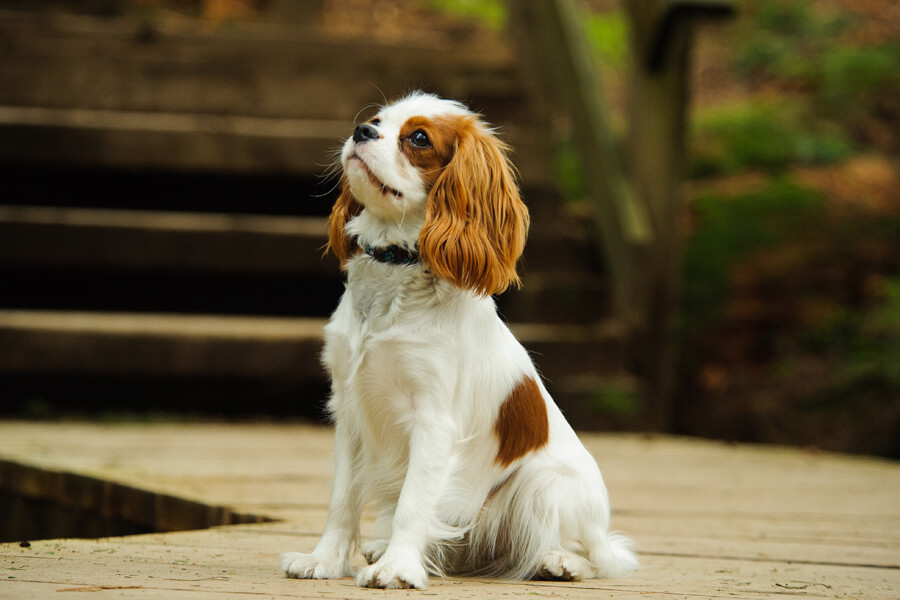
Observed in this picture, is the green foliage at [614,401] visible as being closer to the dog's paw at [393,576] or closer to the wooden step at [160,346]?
the wooden step at [160,346]

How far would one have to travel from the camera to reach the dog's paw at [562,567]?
245cm

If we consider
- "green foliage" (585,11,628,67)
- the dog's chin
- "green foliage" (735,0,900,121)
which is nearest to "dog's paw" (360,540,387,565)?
the dog's chin

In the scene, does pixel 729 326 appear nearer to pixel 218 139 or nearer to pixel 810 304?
pixel 810 304

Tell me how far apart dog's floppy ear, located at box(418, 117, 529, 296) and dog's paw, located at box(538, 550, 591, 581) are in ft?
2.03

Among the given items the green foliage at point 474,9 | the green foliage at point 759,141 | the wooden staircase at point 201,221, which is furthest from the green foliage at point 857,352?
the green foliage at point 474,9

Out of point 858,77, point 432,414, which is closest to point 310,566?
point 432,414

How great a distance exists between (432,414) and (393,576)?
35 cm

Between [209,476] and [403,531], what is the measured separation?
160 centimetres

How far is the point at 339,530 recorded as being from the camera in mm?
2391

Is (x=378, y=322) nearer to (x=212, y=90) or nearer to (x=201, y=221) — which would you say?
(x=201, y=221)

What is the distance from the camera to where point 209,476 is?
367cm

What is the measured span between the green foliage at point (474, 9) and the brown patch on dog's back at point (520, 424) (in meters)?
9.89

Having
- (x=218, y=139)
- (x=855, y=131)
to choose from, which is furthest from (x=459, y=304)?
(x=855, y=131)

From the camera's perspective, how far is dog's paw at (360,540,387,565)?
8.27 ft
